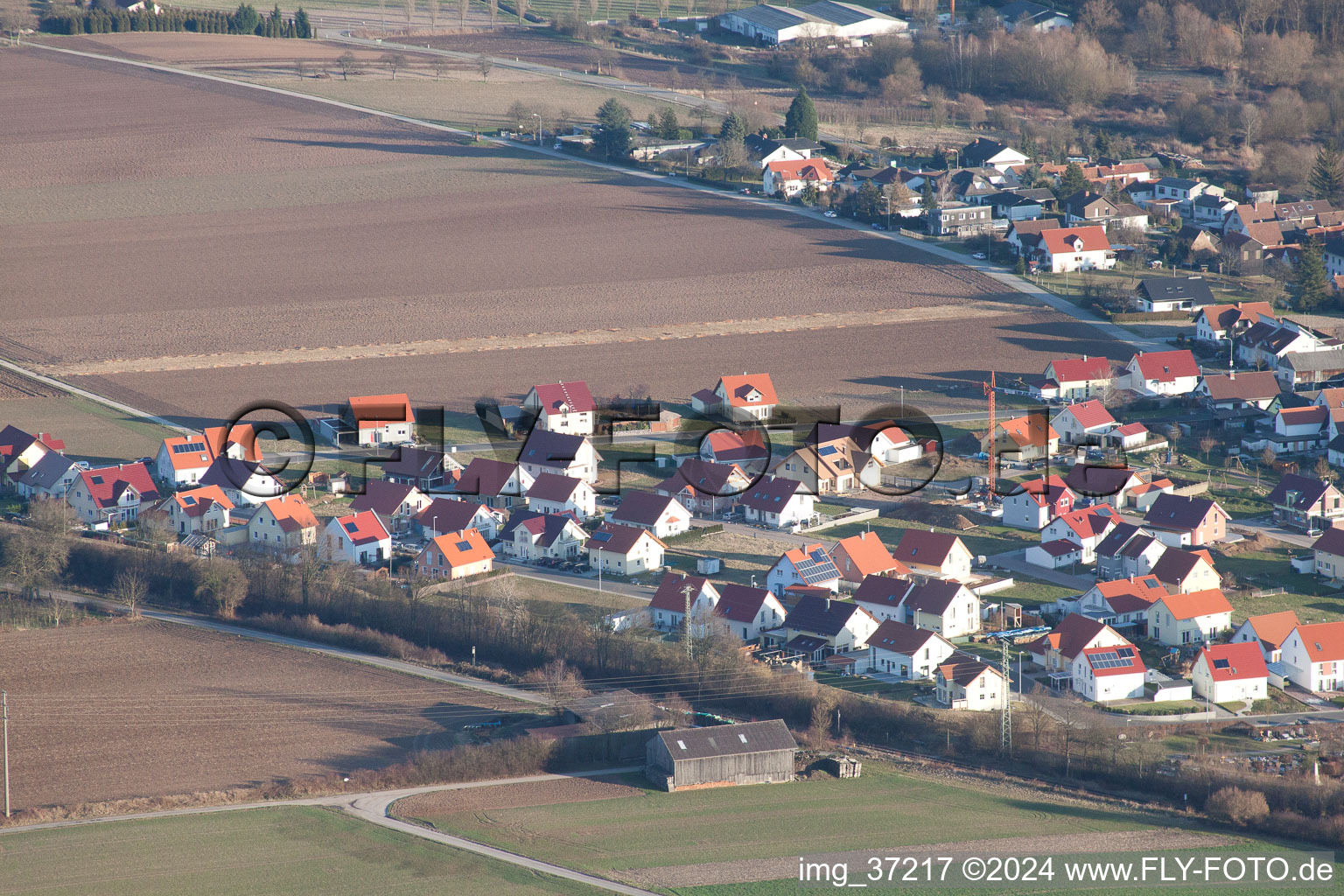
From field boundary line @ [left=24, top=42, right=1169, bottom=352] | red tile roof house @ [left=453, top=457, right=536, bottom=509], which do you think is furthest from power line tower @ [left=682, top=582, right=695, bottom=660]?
field boundary line @ [left=24, top=42, right=1169, bottom=352]

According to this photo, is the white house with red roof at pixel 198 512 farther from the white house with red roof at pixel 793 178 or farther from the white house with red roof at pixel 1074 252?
the white house with red roof at pixel 793 178

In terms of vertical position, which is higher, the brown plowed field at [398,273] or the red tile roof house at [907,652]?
the brown plowed field at [398,273]

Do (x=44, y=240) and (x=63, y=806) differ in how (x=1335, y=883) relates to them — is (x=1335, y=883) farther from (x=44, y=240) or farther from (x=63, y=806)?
(x=44, y=240)

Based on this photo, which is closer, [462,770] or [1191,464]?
[462,770]

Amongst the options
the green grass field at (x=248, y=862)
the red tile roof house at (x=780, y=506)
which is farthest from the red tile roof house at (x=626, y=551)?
the green grass field at (x=248, y=862)

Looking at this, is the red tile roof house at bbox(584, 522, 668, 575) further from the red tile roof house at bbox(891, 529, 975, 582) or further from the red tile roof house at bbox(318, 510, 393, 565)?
the red tile roof house at bbox(891, 529, 975, 582)

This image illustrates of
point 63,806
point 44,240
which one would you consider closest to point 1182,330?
point 63,806
